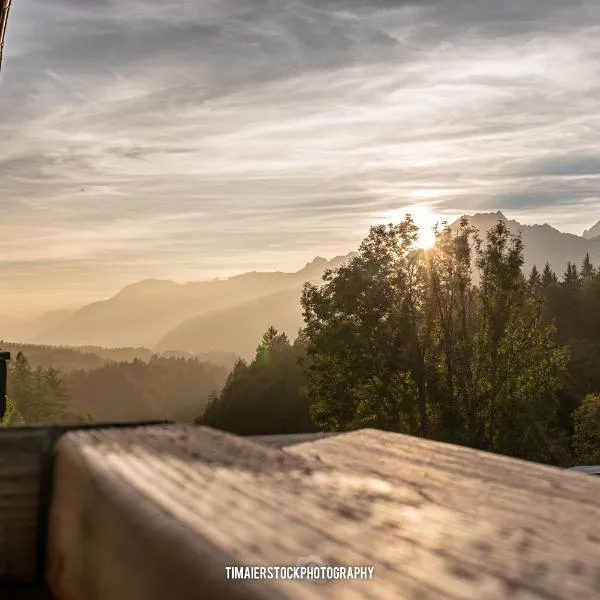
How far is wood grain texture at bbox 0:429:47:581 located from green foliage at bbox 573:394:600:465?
4311 centimetres

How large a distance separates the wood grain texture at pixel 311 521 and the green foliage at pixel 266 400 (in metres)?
69.2

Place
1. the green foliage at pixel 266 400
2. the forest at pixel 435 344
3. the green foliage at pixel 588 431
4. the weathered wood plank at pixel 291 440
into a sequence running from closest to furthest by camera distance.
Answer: the weathered wood plank at pixel 291 440, the forest at pixel 435 344, the green foliage at pixel 588 431, the green foliage at pixel 266 400

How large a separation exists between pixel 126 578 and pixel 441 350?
37.6m

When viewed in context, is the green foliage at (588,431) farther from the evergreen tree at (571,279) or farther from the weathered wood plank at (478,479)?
the weathered wood plank at (478,479)

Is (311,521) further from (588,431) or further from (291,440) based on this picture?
(588,431)

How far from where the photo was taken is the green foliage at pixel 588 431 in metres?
41.5

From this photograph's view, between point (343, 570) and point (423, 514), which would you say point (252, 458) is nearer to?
point (423, 514)

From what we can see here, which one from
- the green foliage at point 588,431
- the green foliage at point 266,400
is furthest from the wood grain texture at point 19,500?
the green foliage at point 266,400

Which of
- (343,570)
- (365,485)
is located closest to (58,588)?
(365,485)

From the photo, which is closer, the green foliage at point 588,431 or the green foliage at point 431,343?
the green foliage at point 431,343

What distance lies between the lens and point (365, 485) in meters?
0.90

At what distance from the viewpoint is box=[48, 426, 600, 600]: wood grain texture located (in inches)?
21.9

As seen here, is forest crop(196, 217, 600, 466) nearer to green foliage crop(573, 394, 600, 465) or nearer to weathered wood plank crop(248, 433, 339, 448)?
green foliage crop(573, 394, 600, 465)

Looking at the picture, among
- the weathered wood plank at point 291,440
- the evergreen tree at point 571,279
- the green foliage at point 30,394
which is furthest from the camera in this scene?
the green foliage at point 30,394
